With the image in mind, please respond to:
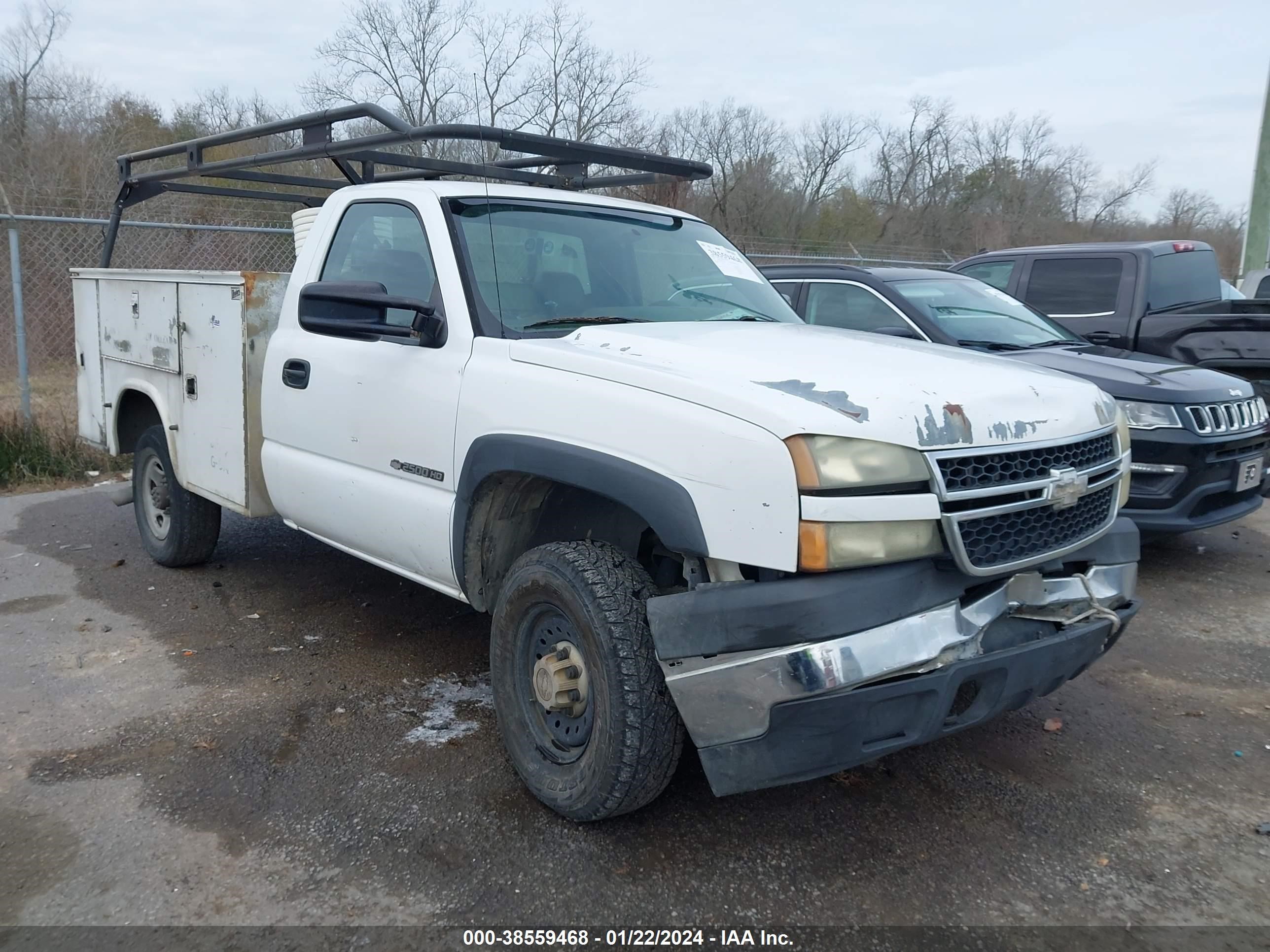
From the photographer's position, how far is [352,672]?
172 inches

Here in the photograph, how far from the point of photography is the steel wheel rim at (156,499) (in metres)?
5.64

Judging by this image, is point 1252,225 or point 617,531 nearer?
point 617,531

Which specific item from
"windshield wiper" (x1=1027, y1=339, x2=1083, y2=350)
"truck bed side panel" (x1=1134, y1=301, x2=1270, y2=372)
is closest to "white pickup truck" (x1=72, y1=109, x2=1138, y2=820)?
"windshield wiper" (x1=1027, y1=339, x2=1083, y2=350)

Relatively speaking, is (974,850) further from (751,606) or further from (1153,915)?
(751,606)

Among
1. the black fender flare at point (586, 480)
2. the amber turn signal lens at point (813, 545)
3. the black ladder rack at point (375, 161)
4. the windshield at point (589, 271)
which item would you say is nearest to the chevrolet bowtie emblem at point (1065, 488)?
the amber turn signal lens at point (813, 545)

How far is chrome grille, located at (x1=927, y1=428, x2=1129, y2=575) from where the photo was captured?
2.62 meters

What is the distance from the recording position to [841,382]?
276 cm

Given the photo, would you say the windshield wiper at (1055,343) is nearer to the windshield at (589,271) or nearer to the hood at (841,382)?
the windshield at (589,271)

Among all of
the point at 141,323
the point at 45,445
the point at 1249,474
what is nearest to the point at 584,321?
the point at 141,323

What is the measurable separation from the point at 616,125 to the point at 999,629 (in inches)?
976

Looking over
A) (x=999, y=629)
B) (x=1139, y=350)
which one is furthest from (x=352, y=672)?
(x=1139, y=350)

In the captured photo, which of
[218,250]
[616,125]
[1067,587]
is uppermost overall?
[616,125]

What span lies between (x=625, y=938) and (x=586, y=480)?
122 centimetres

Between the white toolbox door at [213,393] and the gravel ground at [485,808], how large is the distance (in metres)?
0.74
